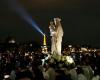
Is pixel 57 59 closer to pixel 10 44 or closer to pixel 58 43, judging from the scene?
pixel 58 43

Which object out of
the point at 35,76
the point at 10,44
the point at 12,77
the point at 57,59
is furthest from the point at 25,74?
the point at 10,44

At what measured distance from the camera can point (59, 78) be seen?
10227 mm

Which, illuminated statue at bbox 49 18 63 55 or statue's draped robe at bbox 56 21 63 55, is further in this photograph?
statue's draped robe at bbox 56 21 63 55

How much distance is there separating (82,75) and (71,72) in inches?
23.1

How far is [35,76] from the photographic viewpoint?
34.0ft

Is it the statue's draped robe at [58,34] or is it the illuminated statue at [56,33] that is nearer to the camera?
the illuminated statue at [56,33]

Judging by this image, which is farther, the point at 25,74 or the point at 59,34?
the point at 59,34

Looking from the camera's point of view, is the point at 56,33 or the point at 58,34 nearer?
the point at 56,33

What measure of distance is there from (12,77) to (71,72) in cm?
154

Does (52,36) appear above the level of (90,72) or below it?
above

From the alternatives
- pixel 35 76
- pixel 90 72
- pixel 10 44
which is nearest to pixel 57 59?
pixel 90 72

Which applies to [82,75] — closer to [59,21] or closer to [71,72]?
[71,72]

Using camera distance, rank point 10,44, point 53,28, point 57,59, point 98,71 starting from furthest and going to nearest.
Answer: point 10,44 < point 53,28 < point 57,59 < point 98,71

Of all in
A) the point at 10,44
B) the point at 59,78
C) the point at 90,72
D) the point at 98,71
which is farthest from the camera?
the point at 10,44
